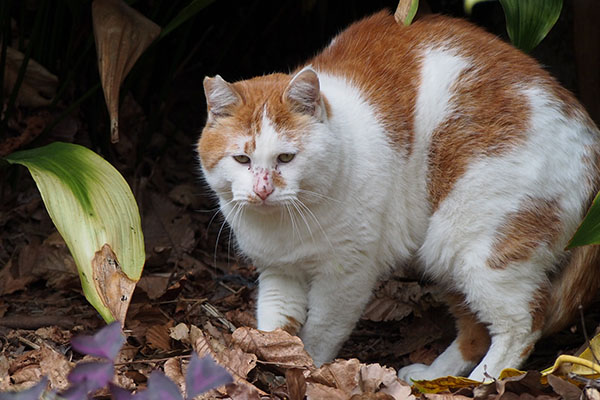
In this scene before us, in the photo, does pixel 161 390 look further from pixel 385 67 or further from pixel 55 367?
pixel 385 67

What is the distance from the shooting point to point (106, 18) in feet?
10.3

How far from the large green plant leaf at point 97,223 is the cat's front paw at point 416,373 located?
1225mm

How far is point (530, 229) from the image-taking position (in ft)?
8.43

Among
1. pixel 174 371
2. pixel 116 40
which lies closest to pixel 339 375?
pixel 174 371

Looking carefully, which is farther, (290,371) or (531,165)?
(531,165)

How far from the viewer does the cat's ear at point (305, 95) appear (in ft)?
8.41

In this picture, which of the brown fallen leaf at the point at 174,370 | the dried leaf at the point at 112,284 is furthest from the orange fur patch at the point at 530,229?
the dried leaf at the point at 112,284

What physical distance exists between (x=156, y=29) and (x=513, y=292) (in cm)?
192

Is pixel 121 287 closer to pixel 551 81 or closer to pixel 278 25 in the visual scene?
pixel 551 81

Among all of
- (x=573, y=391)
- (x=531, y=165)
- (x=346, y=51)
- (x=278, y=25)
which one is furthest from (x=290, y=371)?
(x=278, y=25)

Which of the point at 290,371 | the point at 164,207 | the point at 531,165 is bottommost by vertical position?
the point at 164,207

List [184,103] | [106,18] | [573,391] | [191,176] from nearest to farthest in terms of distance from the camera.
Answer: [573,391] < [106,18] < [191,176] < [184,103]

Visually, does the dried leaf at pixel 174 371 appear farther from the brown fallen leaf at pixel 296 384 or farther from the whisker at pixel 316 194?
the whisker at pixel 316 194

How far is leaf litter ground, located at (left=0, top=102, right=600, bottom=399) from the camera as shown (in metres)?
2.25
